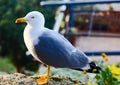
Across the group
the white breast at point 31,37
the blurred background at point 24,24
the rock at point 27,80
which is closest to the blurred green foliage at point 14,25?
the blurred background at point 24,24

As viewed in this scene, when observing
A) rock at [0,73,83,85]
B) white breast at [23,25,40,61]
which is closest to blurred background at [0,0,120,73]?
rock at [0,73,83,85]

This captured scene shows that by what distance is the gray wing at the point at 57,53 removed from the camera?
10.8 ft

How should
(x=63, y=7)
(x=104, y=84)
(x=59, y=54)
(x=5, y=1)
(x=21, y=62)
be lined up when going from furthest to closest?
(x=5, y=1), (x=21, y=62), (x=63, y=7), (x=59, y=54), (x=104, y=84)

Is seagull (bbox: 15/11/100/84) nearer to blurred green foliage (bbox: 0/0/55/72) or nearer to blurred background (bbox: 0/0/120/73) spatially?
blurred background (bbox: 0/0/120/73)

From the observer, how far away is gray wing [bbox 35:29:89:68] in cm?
329

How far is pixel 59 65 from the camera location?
3330 millimetres

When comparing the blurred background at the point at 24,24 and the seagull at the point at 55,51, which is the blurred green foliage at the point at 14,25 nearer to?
the blurred background at the point at 24,24

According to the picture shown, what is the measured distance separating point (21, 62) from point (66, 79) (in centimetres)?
760

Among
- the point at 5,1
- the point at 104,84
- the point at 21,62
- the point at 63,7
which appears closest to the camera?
the point at 104,84

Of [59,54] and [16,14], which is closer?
[59,54]

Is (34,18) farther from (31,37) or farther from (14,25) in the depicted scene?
(14,25)

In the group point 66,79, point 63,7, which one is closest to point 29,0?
point 63,7

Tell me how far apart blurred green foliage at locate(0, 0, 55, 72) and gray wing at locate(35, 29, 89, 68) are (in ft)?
25.4

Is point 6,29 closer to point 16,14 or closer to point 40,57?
point 16,14
